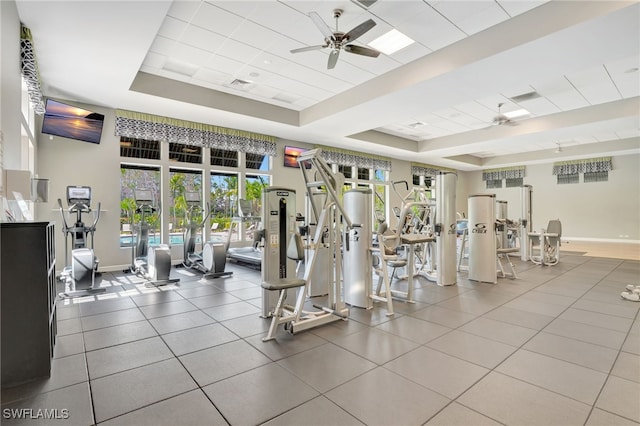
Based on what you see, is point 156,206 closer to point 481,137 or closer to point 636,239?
point 481,137

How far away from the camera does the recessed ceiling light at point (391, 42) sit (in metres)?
4.80

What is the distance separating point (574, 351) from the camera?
9.50 feet

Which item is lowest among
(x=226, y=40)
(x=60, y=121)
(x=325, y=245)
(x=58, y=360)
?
(x=58, y=360)

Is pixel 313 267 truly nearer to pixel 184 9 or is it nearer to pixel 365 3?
pixel 365 3

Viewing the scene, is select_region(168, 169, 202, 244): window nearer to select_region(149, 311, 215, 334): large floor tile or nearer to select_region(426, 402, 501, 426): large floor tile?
select_region(149, 311, 215, 334): large floor tile

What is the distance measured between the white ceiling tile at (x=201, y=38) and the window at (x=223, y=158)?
3632mm

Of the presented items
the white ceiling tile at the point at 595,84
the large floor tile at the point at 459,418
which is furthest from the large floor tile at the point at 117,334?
the white ceiling tile at the point at 595,84

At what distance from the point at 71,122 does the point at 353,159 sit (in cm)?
784

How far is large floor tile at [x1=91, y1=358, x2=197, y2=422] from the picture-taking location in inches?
81.7

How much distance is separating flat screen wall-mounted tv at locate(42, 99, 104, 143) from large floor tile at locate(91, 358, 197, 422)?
208 inches

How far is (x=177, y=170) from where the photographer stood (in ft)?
25.8

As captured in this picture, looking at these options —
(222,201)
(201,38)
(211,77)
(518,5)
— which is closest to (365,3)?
(518,5)

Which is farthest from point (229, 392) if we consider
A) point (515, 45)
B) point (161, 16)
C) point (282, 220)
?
point (515, 45)

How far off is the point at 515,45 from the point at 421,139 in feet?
23.3
